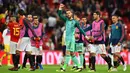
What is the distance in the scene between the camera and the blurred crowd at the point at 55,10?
3394 cm

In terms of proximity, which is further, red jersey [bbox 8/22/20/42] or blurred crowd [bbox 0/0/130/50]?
blurred crowd [bbox 0/0/130/50]

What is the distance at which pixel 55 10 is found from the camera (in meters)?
37.1

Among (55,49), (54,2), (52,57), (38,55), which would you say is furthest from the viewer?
(54,2)

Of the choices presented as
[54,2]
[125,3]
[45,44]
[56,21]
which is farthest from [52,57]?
[125,3]

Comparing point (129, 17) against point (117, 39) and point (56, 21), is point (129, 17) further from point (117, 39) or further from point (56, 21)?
point (117, 39)

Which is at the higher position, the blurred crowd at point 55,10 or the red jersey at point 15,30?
the blurred crowd at point 55,10

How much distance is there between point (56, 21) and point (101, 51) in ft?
41.2

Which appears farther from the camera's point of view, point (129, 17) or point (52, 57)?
point (129, 17)

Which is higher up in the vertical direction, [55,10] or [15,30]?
[55,10]

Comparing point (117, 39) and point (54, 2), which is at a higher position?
point (54, 2)

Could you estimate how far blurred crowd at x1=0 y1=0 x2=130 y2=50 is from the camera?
33.9 metres

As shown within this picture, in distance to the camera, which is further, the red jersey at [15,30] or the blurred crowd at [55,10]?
the blurred crowd at [55,10]

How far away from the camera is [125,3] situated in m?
40.0

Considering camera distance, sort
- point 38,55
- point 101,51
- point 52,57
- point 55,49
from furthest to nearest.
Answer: point 55,49 → point 52,57 → point 38,55 → point 101,51
